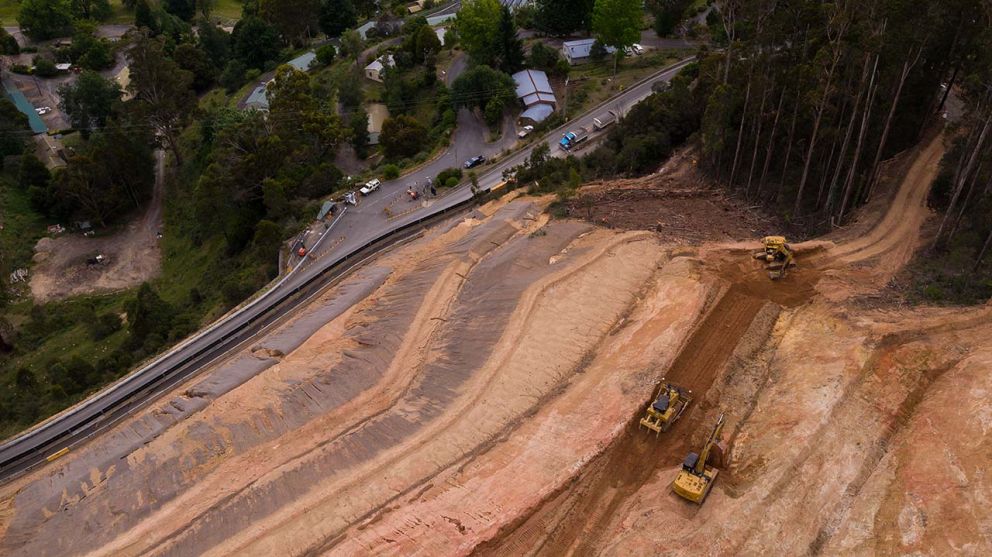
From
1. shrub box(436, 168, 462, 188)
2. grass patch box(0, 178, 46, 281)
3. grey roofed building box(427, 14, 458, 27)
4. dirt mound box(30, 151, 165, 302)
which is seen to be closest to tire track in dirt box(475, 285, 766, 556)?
shrub box(436, 168, 462, 188)

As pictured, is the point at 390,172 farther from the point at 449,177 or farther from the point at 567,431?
the point at 567,431

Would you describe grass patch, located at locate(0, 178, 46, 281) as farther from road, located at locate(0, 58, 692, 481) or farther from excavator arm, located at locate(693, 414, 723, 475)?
excavator arm, located at locate(693, 414, 723, 475)

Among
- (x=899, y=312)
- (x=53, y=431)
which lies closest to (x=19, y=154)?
(x=53, y=431)

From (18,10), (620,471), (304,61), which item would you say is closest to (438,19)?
(304,61)

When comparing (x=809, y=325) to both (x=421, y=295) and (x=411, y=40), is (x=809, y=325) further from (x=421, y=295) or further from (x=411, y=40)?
(x=411, y=40)

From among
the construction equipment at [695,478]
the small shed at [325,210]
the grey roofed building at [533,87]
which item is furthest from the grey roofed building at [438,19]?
the construction equipment at [695,478]
